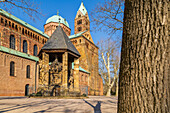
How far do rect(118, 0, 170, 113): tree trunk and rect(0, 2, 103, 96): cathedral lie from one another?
27.9ft

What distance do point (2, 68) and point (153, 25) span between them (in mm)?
26241

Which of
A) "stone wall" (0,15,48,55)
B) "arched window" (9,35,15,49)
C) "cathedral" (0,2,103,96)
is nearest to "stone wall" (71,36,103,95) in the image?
"cathedral" (0,2,103,96)

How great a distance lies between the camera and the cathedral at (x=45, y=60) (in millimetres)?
15172

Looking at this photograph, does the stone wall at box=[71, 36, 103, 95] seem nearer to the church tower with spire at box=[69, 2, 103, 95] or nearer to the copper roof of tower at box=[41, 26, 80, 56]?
the church tower with spire at box=[69, 2, 103, 95]

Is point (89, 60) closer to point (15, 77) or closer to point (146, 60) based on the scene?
point (15, 77)

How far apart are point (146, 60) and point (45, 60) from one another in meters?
14.5

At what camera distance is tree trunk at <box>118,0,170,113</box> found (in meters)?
1.76

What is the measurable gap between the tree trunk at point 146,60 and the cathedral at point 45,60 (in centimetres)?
851

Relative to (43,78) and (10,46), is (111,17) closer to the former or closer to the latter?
(43,78)

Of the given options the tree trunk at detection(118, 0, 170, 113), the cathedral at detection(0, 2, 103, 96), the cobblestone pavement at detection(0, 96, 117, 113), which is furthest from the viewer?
the cathedral at detection(0, 2, 103, 96)

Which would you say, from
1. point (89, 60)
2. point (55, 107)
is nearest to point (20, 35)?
point (89, 60)

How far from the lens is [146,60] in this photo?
6.14ft

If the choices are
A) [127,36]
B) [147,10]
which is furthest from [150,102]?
[147,10]

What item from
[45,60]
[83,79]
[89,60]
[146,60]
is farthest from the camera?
[89,60]
